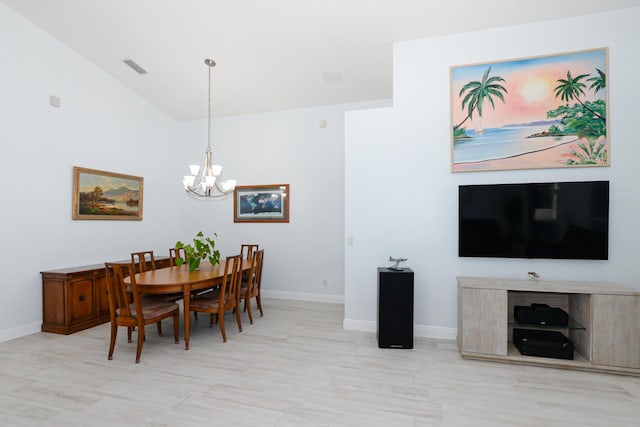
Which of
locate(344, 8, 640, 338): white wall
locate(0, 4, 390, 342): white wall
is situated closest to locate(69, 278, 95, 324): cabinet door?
locate(0, 4, 390, 342): white wall

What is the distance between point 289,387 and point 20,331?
3.52 meters

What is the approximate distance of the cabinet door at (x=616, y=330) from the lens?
277 centimetres

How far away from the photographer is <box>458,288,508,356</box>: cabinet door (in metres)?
3.04

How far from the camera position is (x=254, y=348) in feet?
11.1

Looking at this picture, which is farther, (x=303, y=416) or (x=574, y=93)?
(x=574, y=93)

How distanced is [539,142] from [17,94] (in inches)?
240

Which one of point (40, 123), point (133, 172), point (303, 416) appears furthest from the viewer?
point (133, 172)

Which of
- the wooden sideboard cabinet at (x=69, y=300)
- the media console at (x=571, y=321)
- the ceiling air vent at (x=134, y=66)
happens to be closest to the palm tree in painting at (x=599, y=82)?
the media console at (x=571, y=321)

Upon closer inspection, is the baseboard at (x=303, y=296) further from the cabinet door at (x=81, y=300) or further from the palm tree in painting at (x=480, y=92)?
the palm tree in painting at (x=480, y=92)

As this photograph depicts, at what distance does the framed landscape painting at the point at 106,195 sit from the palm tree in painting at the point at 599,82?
21.2ft

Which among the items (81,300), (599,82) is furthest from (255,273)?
(599,82)

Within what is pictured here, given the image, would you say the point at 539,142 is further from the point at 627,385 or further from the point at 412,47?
the point at 627,385

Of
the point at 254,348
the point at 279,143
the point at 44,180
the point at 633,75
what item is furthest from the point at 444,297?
the point at 44,180

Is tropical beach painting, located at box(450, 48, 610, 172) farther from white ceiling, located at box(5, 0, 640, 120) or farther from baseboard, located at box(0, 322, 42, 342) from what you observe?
baseboard, located at box(0, 322, 42, 342)
